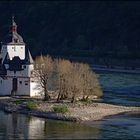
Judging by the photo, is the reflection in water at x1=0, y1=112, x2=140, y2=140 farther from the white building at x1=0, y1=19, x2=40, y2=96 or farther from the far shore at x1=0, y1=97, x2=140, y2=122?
the white building at x1=0, y1=19, x2=40, y2=96

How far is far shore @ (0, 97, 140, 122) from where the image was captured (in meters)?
65.2

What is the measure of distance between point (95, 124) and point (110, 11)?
112916mm

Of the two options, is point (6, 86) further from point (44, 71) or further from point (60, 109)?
point (60, 109)

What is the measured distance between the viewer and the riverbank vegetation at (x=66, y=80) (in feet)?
238

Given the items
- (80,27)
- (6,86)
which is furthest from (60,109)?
(80,27)

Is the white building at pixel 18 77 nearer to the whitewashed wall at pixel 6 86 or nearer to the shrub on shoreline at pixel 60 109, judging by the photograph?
the whitewashed wall at pixel 6 86

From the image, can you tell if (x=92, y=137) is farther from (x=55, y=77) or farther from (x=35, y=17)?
(x=35, y=17)

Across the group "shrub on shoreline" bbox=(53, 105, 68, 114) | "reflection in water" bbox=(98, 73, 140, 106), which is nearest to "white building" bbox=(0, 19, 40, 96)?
"reflection in water" bbox=(98, 73, 140, 106)

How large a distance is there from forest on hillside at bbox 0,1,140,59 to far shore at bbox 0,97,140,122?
70.8 m

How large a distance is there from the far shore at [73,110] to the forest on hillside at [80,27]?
232 ft

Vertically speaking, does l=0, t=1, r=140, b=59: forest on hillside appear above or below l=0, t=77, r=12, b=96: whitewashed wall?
above

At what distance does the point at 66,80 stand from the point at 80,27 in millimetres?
98202

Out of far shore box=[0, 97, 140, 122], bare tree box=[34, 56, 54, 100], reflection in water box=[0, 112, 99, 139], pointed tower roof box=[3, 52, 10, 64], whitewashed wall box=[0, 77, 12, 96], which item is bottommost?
reflection in water box=[0, 112, 99, 139]

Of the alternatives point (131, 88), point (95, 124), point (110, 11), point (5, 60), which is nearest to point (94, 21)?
point (110, 11)
